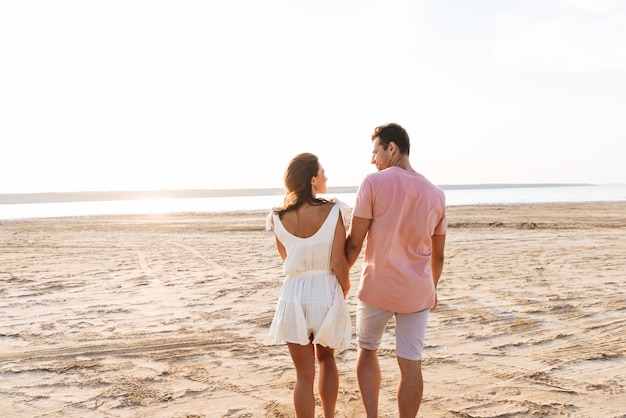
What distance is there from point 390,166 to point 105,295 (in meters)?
6.81

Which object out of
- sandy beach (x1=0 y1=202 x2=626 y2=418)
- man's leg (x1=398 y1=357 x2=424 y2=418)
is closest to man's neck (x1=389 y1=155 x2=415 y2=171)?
man's leg (x1=398 y1=357 x2=424 y2=418)

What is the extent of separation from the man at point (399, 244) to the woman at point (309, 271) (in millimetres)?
155

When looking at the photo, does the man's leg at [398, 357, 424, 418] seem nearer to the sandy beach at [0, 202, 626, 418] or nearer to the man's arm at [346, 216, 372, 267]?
the man's arm at [346, 216, 372, 267]

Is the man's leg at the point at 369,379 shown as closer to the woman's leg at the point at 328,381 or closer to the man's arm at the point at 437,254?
the woman's leg at the point at 328,381

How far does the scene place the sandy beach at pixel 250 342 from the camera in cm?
443

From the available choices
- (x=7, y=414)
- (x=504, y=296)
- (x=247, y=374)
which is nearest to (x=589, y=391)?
(x=247, y=374)

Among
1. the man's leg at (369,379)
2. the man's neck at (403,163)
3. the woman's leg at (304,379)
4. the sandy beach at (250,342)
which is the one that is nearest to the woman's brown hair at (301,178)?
the man's neck at (403,163)

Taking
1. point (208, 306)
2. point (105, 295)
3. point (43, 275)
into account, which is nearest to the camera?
point (208, 306)

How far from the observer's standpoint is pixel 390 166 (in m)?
3.39

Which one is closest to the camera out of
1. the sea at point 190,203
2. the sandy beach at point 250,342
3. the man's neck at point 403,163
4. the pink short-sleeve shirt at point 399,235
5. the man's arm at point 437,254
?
the pink short-sleeve shirt at point 399,235

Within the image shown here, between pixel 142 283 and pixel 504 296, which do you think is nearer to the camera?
pixel 504 296

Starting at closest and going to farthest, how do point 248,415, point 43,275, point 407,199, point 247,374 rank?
1. point 407,199
2. point 248,415
3. point 247,374
4. point 43,275

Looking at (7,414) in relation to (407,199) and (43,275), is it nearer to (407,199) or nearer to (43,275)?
(407,199)

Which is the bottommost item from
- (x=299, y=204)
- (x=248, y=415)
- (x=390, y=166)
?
(x=248, y=415)
